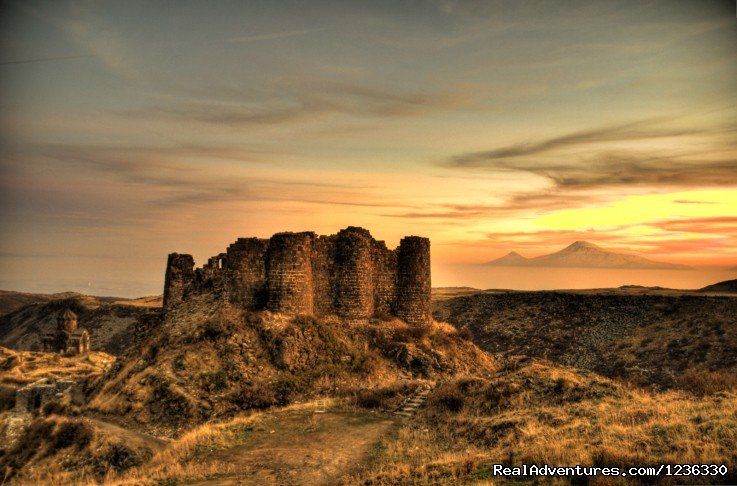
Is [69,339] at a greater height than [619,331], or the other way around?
[619,331]

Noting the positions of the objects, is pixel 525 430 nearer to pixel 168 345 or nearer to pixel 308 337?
pixel 308 337

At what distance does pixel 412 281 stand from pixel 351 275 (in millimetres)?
4617

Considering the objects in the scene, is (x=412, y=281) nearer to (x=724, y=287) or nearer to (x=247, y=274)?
(x=247, y=274)

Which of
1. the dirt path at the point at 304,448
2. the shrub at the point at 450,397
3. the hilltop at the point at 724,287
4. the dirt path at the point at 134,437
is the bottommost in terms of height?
the dirt path at the point at 134,437

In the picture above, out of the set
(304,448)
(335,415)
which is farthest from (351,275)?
(304,448)

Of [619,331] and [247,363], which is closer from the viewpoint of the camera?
[247,363]

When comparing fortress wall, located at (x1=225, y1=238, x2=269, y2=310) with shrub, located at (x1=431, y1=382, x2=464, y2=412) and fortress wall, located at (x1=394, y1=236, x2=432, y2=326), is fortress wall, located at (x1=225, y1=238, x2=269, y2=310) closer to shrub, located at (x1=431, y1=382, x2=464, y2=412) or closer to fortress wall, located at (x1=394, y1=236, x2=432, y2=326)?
fortress wall, located at (x1=394, y1=236, x2=432, y2=326)

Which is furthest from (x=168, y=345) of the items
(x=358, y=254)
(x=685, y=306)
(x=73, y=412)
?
(x=685, y=306)

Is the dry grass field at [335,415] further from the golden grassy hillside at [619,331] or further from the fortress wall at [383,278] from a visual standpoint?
the golden grassy hillside at [619,331]

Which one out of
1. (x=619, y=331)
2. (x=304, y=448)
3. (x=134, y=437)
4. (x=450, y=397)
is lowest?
(x=134, y=437)

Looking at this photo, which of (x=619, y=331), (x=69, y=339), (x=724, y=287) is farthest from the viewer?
(x=724, y=287)

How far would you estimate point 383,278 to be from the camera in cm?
3181

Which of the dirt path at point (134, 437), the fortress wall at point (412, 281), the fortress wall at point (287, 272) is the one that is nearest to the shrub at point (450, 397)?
the fortress wall at point (287, 272)

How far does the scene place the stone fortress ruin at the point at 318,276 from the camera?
2761 cm
